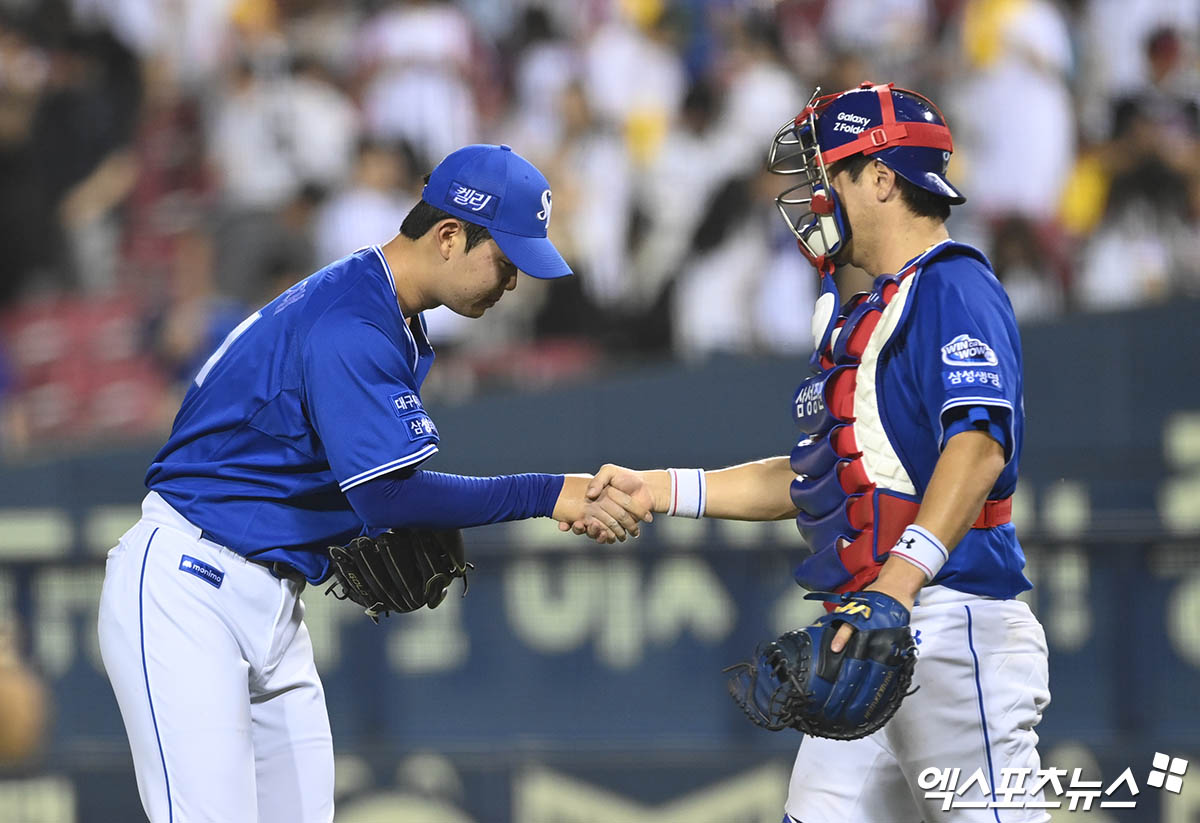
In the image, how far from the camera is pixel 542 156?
9.60 m

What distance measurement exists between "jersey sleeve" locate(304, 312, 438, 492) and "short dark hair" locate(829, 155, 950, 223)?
1.21 m

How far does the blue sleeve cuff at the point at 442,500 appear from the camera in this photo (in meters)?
3.94

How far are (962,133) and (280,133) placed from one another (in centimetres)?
410

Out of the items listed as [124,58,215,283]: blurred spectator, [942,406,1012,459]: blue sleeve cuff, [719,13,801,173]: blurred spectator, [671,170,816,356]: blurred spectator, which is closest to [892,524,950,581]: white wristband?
[942,406,1012,459]: blue sleeve cuff

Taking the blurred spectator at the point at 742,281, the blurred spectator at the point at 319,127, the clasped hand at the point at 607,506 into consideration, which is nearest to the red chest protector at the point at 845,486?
the clasped hand at the point at 607,506

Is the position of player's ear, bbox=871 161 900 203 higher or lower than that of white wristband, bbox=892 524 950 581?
higher

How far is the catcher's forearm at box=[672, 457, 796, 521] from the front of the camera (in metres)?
4.51

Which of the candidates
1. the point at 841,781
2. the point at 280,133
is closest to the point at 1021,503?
the point at 841,781

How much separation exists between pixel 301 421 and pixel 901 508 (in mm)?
1459

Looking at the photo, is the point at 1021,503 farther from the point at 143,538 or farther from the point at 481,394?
the point at 143,538

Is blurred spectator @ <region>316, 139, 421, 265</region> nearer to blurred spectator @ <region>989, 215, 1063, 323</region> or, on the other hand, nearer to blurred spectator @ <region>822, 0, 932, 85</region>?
blurred spectator @ <region>822, 0, 932, 85</region>

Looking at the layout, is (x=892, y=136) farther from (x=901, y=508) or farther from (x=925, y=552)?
(x=925, y=552)

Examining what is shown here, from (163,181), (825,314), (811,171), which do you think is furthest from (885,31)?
(825,314)

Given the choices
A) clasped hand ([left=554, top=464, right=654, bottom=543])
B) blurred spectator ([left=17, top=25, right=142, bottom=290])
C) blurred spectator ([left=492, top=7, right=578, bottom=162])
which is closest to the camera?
clasped hand ([left=554, top=464, right=654, bottom=543])
